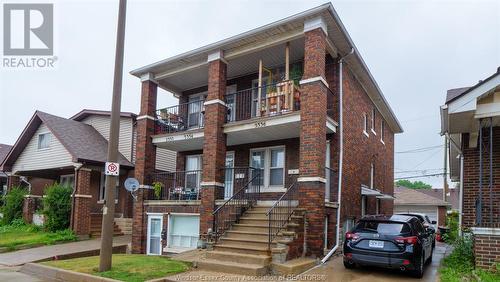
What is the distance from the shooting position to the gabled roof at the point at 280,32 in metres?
11.8

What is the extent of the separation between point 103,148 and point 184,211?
9718 mm

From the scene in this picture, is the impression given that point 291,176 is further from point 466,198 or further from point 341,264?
point 466,198

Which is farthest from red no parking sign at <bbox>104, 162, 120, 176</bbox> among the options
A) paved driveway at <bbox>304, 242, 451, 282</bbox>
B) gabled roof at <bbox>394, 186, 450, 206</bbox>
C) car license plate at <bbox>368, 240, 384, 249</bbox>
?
gabled roof at <bbox>394, 186, 450, 206</bbox>

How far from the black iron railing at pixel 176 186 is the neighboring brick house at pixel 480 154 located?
8900 mm

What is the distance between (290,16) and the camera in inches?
472

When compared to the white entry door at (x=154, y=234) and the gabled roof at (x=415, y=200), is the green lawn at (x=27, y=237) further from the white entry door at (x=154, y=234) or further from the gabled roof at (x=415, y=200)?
the gabled roof at (x=415, y=200)

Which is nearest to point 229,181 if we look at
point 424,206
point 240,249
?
point 240,249

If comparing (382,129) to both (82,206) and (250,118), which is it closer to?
(250,118)

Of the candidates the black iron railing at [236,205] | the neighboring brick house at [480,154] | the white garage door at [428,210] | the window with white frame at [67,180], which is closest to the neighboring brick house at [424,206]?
the white garage door at [428,210]

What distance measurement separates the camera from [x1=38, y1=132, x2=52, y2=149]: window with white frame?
22516 mm

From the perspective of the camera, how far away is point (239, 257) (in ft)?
32.8

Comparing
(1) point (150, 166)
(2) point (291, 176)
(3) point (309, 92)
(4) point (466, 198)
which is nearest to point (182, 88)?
(1) point (150, 166)

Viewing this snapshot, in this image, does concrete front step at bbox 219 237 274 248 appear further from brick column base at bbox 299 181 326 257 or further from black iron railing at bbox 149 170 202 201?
black iron railing at bbox 149 170 202 201

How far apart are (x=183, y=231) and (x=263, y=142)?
4.48 meters
